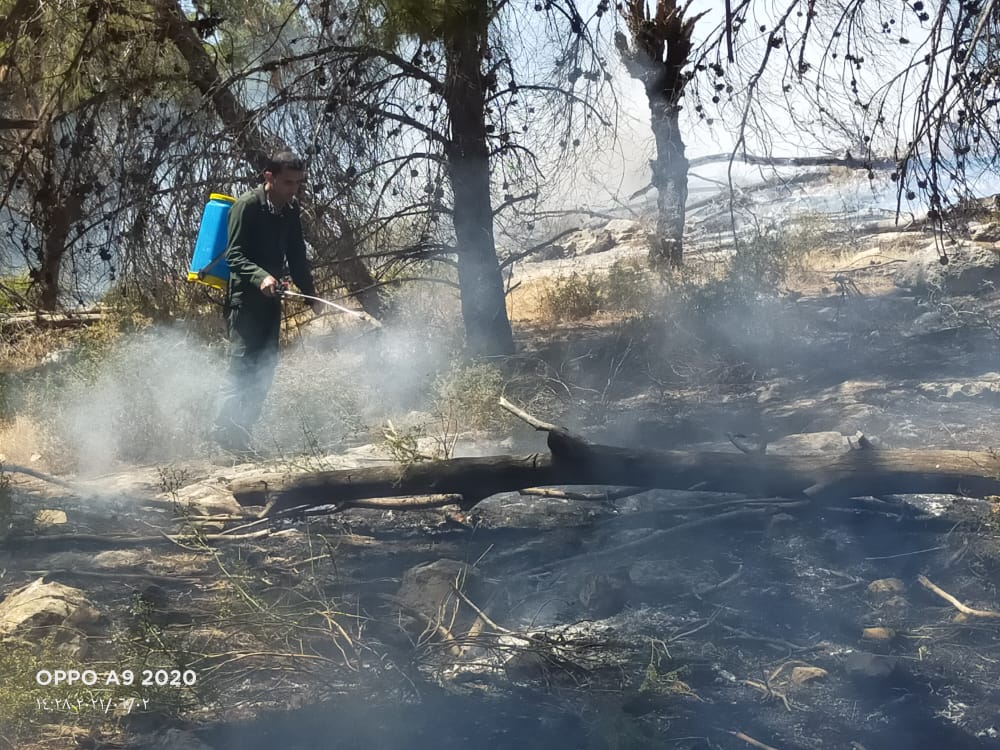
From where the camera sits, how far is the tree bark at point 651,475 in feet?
11.8

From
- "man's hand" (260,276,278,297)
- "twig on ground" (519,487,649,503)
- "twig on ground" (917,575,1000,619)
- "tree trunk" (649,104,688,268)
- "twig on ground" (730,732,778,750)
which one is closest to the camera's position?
"twig on ground" (730,732,778,750)

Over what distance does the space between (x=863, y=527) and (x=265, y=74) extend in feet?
15.2

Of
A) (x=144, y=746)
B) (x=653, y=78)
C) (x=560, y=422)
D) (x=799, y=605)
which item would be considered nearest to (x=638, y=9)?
(x=653, y=78)

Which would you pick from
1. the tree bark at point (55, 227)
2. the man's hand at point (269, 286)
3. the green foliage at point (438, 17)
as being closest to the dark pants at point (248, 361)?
the man's hand at point (269, 286)

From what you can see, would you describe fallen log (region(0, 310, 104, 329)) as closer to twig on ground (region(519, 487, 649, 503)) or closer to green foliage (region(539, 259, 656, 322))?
green foliage (region(539, 259, 656, 322))

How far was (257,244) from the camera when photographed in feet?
16.9

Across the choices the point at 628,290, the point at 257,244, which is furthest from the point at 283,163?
the point at 628,290

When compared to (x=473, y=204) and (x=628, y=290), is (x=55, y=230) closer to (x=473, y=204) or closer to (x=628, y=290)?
(x=473, y=204)

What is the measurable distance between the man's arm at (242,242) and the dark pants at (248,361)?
9.0 inches

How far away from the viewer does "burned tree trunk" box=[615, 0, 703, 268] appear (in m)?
6.02

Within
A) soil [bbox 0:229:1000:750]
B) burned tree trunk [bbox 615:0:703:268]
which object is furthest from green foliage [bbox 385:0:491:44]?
soil [bbox 0:229:1000:750]

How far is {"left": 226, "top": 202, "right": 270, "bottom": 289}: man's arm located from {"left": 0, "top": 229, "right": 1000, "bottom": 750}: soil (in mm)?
1217

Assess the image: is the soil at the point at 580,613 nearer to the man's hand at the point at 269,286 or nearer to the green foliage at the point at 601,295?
the man's hand at the point at 269,286

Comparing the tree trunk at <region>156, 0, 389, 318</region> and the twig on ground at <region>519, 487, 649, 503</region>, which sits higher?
the tree trunk at <region>156, 0, 389, 318</region>
